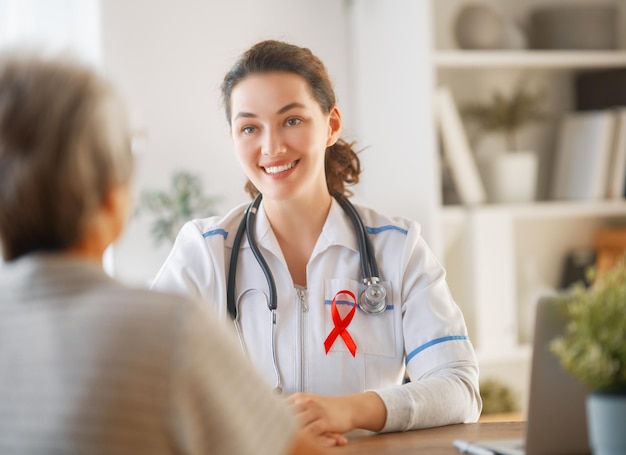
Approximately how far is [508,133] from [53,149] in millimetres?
Result: 2719

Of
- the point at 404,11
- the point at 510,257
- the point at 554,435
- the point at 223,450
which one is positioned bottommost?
the point at 510,257

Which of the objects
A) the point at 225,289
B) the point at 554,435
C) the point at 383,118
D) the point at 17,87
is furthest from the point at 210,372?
the point at 383,118

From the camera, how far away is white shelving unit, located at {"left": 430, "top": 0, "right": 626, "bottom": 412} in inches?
130

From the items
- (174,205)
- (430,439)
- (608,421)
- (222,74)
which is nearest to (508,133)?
(222,74)

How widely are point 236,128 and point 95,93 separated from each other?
1.13 m

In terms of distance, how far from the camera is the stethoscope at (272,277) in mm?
1974

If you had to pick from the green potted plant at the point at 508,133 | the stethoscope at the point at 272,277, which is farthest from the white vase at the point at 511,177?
the stethoscope at the point at 272,277

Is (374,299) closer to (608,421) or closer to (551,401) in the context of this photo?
(551,401)

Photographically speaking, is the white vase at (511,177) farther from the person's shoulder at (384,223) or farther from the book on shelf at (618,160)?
the person's shoulder at (384,223)

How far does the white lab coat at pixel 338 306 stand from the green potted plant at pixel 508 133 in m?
1.35

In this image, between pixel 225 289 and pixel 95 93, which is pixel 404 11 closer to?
pixel 225 289

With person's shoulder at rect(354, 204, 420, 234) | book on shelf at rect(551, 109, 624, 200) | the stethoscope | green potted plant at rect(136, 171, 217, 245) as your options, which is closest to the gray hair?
the stethoscope

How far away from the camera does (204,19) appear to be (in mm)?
3332

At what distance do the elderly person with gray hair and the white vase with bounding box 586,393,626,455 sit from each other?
368 millimetres
